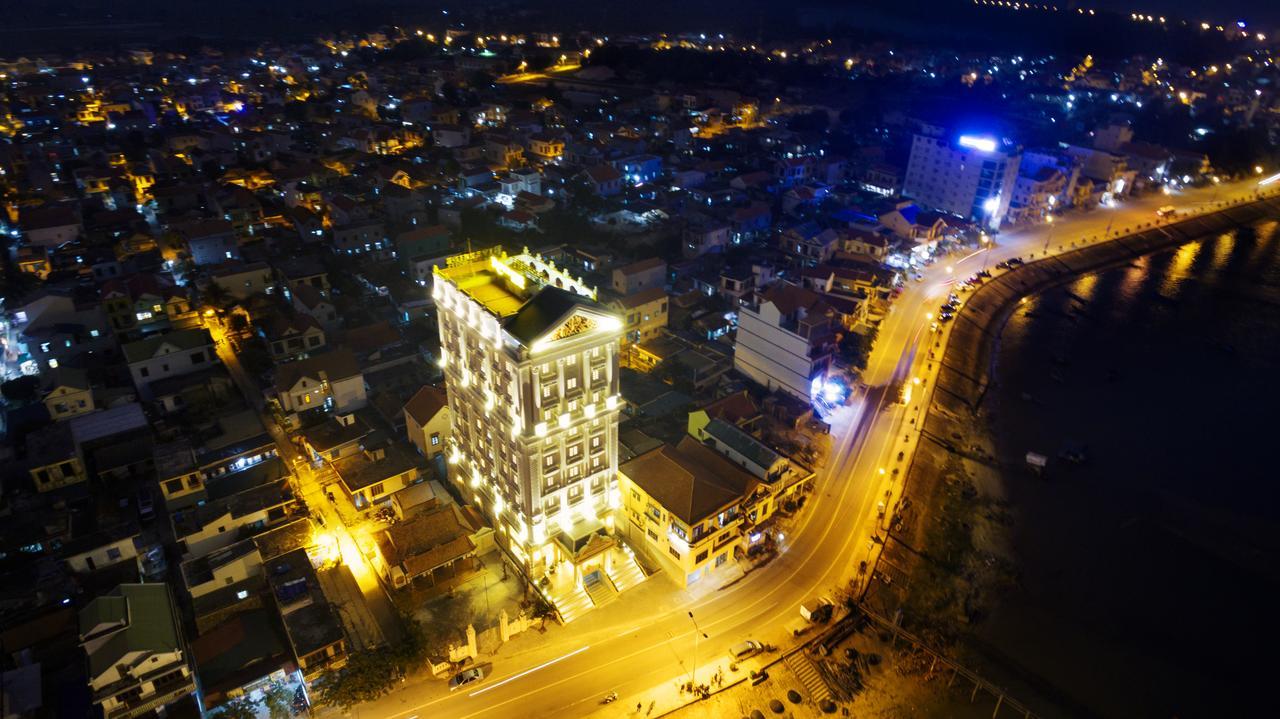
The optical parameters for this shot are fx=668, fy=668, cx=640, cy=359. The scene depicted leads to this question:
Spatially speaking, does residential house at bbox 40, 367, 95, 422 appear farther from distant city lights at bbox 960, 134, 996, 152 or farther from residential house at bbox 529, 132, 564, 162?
distant city lights at bbox 960, 134, 996, 152

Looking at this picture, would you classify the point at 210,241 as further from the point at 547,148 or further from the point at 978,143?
the point at 978,143

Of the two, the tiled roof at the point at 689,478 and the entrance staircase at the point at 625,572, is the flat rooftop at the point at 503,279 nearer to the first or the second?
the tiled roof at the point at 689,478

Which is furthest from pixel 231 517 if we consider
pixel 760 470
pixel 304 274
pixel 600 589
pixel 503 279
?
pixel 304 274

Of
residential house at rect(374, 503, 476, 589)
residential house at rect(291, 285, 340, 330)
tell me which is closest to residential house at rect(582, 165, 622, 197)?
residential house at rect(291, 285, 340, 330)

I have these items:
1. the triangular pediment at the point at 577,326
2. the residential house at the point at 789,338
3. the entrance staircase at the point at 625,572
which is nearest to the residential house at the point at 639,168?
the residential house at the point at 789,338

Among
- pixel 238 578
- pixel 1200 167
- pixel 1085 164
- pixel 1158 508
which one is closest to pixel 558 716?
pixel 238 578
